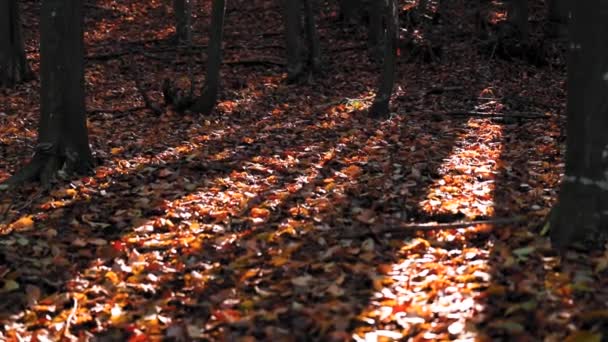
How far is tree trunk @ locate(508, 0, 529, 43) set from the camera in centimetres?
1733

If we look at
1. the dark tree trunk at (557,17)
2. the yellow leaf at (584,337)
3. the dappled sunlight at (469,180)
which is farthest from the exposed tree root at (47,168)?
the dark tree trunk at (557,17)

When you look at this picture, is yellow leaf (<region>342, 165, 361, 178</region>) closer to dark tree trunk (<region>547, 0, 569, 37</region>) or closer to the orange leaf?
the orange leaf

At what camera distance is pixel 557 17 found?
19.5m

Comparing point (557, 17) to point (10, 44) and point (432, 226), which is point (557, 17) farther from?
point (432, 226)

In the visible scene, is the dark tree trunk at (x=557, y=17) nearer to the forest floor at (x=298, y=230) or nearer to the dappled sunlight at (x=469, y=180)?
the forest floor at (x=298, y=230)

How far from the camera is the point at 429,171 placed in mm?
7969

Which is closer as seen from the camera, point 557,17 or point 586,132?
point 586,132

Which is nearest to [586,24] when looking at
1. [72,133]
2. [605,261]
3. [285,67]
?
[605,261]

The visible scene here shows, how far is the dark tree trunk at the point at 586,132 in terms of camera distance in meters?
4.60

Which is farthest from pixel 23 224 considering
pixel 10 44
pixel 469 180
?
pixel 10 44

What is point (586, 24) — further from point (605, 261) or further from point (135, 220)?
point (135, 220)

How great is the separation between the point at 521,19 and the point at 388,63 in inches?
293

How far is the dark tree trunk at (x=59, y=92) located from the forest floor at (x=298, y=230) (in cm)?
34

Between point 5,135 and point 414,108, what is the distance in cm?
696
